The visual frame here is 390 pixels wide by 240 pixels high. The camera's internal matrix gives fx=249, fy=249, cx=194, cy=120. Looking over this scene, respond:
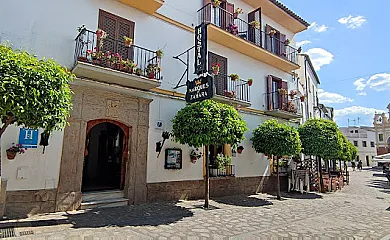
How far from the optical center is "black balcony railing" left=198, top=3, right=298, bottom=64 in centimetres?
1066

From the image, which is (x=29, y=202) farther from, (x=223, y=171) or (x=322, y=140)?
(x=322, y=140)

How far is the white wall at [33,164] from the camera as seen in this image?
597 cm

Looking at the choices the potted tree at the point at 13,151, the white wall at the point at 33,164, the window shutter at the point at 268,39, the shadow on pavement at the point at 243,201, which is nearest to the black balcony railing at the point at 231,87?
the window shutter at the point at 268,39

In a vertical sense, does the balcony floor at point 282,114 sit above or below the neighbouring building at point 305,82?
below

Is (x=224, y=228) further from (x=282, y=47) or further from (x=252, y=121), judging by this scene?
(x=282, y=47)

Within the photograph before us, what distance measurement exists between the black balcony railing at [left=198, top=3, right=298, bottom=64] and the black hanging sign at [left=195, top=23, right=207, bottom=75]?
5.98 ft

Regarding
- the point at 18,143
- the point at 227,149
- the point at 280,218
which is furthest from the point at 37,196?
the point at 227,149

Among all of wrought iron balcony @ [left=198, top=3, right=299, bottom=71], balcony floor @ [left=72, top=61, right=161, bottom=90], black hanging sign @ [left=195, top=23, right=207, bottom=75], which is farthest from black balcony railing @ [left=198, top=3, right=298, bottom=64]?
balcony floor @ [left=72, top=61, right=161, bottom=90]

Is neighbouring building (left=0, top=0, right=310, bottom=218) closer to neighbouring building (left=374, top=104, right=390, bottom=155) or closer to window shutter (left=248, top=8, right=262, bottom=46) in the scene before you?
window shutter (left=248, top=8, right=262, bottom=46)

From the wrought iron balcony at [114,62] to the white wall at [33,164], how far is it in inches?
78.6

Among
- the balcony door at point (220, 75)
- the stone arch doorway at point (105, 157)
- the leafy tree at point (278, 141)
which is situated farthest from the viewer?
the balcony door at point (220, 75)

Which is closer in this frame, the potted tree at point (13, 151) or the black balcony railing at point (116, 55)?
the potted tree at point (13, 151)

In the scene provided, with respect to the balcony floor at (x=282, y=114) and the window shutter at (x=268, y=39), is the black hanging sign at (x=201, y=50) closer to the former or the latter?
the balcony floor at (x=282, y=114)

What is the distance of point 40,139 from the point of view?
647cm
